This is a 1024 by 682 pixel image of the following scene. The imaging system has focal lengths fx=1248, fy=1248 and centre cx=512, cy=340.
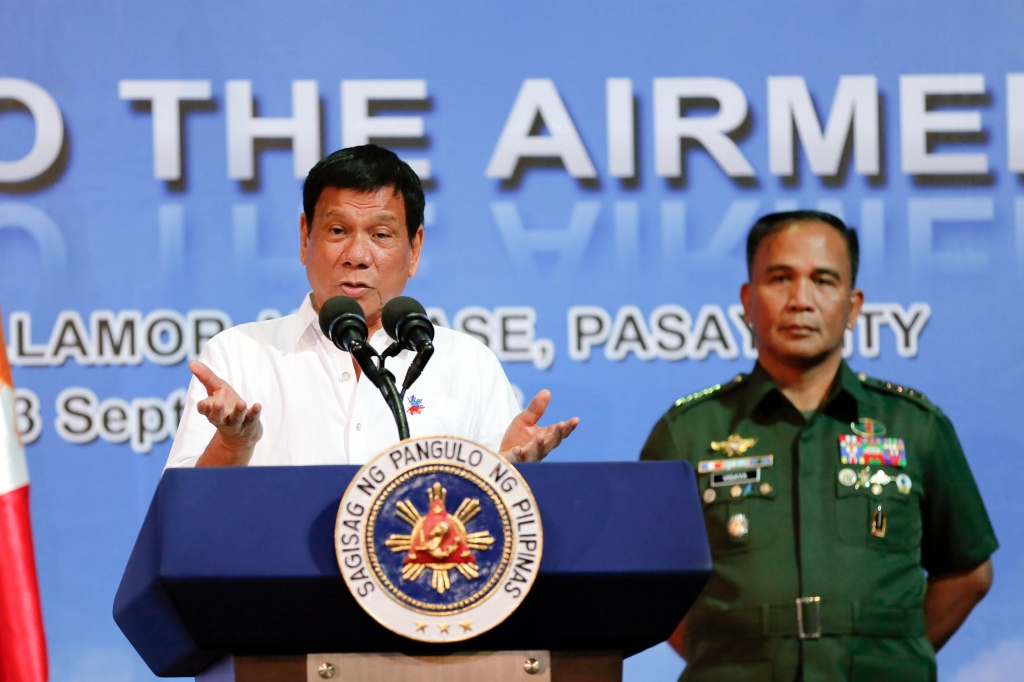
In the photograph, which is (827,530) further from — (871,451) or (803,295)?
(803,295)

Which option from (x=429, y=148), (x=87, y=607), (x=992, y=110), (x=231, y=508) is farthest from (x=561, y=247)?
(x=231, y=508)

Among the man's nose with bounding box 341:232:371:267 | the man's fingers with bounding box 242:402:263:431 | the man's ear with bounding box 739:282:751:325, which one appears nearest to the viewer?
the man's fingers with bounding box 242:402:263:431

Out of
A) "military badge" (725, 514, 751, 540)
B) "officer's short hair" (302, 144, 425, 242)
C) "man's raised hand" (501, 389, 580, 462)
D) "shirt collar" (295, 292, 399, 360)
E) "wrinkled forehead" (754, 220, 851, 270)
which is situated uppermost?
"officer's short hair" (302, 144, 425, 242)

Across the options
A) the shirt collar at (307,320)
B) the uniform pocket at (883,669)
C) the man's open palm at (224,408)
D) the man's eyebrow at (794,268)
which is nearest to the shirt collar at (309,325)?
the shirt collar at (307,320)

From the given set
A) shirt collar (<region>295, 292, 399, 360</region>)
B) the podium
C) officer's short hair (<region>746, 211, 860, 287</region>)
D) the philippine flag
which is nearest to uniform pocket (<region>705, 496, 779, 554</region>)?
officer's short hair (<region>746, 211, 860, 287</region>)

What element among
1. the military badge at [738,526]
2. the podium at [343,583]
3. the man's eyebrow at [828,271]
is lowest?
the military badge at [738,526]

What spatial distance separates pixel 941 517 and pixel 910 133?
1.18 m

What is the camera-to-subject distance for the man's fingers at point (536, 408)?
1.91m

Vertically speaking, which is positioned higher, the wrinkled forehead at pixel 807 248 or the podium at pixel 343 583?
the wrinkled forehead at pixel 807 248

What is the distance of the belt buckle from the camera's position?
2783mm

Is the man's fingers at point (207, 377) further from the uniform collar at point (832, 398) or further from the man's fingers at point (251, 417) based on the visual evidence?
the uniform collar at point (832, 398)

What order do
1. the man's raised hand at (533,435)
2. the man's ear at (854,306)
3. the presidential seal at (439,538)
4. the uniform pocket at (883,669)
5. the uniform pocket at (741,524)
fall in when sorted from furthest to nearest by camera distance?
1. the man's ear at (854,306)
2. the uniform pocket at (741,524)
3. the uniform pocket at (883,669)
4. the man's raised hand at (533,435)
5. the presidential seal at (439,538)

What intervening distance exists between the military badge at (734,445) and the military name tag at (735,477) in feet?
0.16

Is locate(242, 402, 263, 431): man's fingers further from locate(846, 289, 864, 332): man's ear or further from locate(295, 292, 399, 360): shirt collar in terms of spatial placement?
locate(846, 289, 864, 332): man's ear
